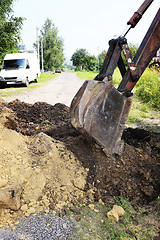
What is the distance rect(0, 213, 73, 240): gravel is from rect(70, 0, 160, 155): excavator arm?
1.08 metres

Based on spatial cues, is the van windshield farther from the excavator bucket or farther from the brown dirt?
the excavator bucket

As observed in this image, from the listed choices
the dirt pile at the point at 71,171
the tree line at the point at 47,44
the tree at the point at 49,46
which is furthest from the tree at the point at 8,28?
the tree at the point at 49,46

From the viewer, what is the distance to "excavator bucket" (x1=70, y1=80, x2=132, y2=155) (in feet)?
9.14

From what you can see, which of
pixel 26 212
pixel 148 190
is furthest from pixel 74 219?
pixel 148 190

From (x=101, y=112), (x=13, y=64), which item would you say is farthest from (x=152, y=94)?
(x=13, y=64)

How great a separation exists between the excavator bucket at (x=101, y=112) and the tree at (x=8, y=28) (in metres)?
12.7

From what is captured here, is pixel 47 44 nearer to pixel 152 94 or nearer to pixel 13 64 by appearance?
pixel 13 64

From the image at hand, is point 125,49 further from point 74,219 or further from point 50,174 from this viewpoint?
point 74,219

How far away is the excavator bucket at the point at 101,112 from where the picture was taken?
279cm

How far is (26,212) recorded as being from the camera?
7.73 ft

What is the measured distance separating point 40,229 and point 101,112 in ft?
4.90

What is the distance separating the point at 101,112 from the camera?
2.84 meters

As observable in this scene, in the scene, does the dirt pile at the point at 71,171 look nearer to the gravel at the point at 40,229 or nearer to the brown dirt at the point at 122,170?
the brown dirt at the point at 122,170

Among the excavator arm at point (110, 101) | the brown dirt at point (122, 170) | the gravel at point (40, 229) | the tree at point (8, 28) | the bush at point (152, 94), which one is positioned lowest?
the gravel at point (40, 229)
